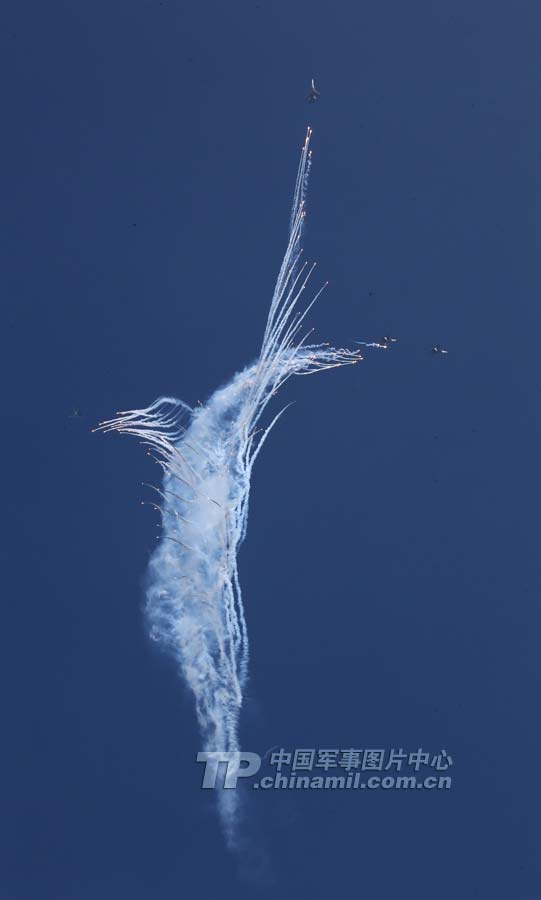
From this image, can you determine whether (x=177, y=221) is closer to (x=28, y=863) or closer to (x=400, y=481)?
(x=400, y=481)

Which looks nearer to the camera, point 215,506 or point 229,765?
point 229,765

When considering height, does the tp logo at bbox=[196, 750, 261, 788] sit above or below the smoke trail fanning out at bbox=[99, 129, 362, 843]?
below

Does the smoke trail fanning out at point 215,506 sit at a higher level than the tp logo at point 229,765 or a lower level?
higher

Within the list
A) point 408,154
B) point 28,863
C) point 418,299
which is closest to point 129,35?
point 408,154

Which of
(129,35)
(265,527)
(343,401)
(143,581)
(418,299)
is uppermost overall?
(129,35)
